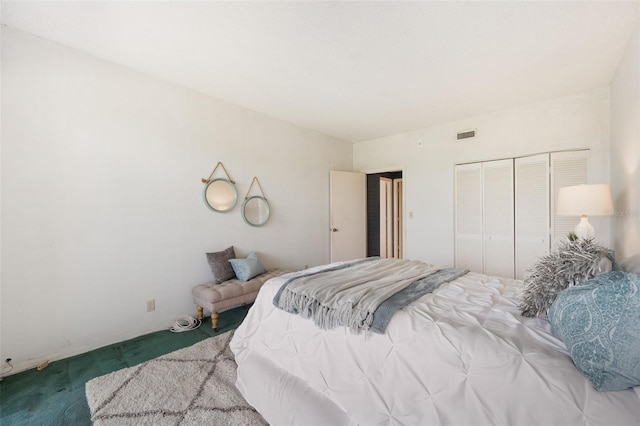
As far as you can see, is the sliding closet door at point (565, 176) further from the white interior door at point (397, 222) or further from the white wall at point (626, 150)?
the white interior door at point (397, 222)

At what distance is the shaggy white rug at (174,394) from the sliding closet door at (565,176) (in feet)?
11.7

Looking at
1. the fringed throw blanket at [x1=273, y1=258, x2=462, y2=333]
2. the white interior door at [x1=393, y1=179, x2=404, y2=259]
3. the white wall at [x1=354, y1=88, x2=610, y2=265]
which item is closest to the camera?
the fringed throw blanket at [x1=273, y1=258, x2=462, y2=333]

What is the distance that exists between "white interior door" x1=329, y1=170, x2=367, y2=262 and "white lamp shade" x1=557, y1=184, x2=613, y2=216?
2927mm

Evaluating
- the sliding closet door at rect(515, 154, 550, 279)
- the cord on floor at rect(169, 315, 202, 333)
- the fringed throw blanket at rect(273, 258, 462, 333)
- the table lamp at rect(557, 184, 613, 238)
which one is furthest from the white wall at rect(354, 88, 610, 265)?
the cord on floor at rect(169, 315, 202, 333)

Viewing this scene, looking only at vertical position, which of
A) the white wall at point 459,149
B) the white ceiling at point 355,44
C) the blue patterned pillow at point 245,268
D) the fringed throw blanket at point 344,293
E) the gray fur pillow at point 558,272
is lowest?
the blue patterned pillow at point 245,268

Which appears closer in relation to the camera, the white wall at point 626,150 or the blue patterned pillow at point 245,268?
the white wall at point 626,150

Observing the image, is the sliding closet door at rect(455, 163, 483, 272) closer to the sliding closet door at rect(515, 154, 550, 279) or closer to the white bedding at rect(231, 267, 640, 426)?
the sliding closet door at rect(515, 154, 550, 279)

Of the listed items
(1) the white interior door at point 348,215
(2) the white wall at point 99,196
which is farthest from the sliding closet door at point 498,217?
(2) the white wall at point 99,196

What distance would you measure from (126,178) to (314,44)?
2.11 m

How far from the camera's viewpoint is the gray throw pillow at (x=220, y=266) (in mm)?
2963

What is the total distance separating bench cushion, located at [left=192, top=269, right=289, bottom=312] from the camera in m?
2.65

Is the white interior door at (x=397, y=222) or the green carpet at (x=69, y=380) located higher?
the white interior door at (x=397, y=222)

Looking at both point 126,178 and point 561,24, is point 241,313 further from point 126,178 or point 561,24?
point 561,24

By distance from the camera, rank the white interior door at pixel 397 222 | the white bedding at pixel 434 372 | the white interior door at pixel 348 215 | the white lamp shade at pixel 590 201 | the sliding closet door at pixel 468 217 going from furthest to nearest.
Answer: the white interior door at pixel 397 222
the white interior door at pixel 348 215
the sliding closet door at pixel 468 217
the white lamp shade at pixel 590 201
the white bedding at pixel 434 372
